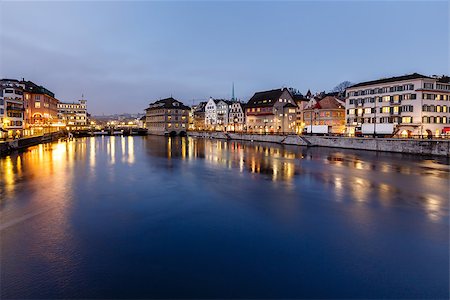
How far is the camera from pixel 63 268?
12680 millimetres

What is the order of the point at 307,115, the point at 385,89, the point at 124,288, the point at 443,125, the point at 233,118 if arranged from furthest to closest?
the point at 233,118 < the point at 307,115 < the point at 385,89 < the point at 443,125 < the point at 124,288

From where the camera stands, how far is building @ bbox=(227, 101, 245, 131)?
13369 cm

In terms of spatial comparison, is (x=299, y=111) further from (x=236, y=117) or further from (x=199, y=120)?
(x=199, y=120)

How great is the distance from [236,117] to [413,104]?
76.3m

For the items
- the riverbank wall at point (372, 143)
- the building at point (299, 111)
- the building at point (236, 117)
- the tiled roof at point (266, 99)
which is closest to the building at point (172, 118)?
the building at point (236, 117)

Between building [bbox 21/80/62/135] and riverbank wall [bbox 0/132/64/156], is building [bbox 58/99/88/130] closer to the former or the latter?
building [bbox 21/80/62/135]

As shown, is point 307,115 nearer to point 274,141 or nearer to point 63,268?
point 274,141

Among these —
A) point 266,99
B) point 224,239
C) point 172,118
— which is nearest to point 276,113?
point 266,99

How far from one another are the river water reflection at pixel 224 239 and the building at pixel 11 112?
57629mm

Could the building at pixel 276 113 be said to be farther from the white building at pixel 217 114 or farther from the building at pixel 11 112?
the building at pixel 11 112

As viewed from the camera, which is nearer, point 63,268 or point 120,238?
point 63,268

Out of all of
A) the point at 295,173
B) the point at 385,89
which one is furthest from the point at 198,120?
the point at 295,173

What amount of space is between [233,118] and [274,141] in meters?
45.1

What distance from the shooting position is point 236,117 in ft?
445
